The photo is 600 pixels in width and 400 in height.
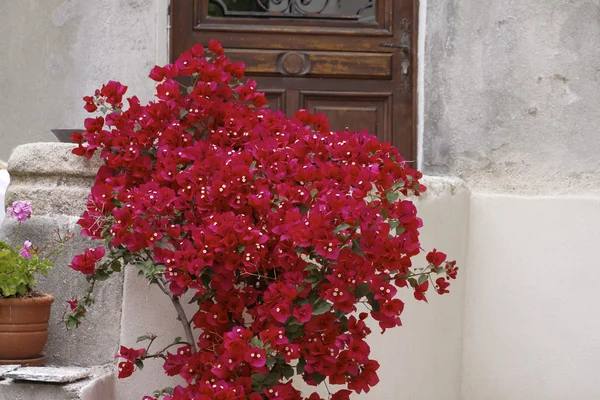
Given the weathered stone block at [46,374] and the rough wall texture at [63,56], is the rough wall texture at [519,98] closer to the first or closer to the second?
the rough wall texture at [63,56]

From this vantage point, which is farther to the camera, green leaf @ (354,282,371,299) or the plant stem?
the plant stem

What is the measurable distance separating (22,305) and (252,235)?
73 cm

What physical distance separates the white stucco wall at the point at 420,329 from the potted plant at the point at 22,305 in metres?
0.22

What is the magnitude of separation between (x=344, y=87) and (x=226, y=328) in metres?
2.35

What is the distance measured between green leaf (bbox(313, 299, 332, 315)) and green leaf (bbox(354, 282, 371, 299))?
8 centimetres

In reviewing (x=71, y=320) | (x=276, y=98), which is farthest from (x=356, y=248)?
(x=276, y=98)

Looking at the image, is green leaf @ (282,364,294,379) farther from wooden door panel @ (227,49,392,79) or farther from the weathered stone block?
wooden door panel @ (227,49,392,79)

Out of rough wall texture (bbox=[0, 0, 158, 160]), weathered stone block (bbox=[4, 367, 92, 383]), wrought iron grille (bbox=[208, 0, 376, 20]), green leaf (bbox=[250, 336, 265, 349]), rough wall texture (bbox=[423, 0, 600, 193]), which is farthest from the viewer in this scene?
wrought iron grille (bbox=[208, 0, 376, 20])

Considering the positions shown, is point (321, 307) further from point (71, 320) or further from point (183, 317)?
point (71, 320)

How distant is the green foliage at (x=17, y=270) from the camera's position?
240 cm

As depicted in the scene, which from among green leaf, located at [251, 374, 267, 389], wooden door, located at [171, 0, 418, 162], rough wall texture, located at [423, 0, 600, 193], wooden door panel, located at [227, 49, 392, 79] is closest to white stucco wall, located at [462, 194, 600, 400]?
rough wall texture, located at [423, 0, 600, 193]

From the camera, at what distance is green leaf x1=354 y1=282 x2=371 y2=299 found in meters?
2.10

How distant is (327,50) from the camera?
441 cm

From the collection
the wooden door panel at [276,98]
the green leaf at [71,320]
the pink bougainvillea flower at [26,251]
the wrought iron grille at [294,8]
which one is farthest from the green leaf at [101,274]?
the wrought iron grille at [294,8]
